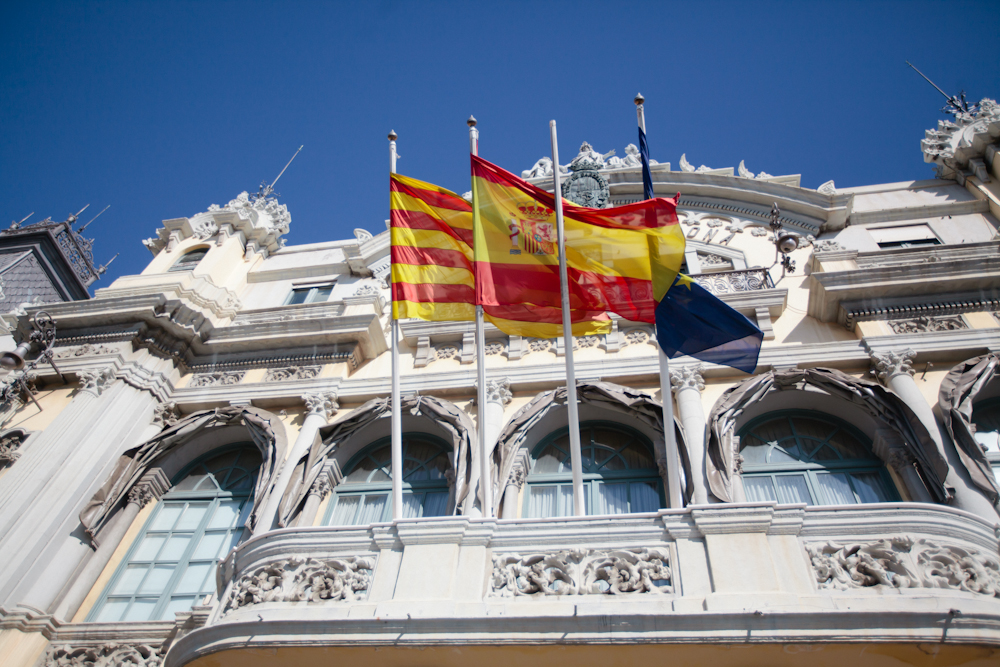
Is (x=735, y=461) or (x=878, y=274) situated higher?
(x=878, y=274)

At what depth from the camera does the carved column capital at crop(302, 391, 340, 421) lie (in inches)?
533

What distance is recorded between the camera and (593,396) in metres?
12.4

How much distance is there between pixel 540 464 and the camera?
12273 mm

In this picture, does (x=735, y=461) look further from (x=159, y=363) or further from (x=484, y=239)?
(x=159, y=363)

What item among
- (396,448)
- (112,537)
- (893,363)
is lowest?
(396,448)

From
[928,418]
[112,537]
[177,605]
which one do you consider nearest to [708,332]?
[928,418]

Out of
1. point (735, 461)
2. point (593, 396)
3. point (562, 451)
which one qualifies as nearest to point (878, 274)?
point (735, 461)

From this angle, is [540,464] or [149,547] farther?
[149,547]

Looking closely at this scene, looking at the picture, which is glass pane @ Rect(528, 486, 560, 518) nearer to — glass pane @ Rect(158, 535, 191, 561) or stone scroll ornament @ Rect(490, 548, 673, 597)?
stone scroll ornament @ Rect(490, 548, 673, 597)

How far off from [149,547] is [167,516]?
69 cm

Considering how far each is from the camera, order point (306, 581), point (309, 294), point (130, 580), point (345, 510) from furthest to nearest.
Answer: point (309, 294) → point (345, 510) → point (130, 580) → point (306, 581)

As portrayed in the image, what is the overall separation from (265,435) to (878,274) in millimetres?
11472

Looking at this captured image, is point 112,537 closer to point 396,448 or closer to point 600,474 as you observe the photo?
point 396,448

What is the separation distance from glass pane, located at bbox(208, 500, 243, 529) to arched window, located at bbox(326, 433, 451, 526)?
75.4 inches
